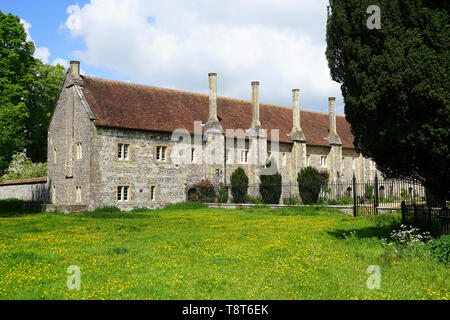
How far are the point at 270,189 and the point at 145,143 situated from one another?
414 inches

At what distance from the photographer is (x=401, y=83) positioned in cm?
1052

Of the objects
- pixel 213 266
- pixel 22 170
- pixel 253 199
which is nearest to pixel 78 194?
pixel 253 199

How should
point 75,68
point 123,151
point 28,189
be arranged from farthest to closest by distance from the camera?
point 28,189
point 75,68
point 123,151

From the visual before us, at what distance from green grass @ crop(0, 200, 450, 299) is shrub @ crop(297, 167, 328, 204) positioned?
1877 centimetres

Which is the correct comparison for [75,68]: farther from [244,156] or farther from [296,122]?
[296,122]

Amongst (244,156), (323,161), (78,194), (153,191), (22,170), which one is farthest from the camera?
(22,170)

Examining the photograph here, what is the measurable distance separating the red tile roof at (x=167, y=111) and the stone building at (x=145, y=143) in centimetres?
8

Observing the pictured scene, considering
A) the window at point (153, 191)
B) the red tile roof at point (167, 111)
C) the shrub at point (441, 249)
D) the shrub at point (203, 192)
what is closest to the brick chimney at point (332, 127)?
the red tile roof at point (167, 111)

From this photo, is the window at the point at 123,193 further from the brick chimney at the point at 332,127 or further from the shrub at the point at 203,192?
the brick chimney at the point at 332,127

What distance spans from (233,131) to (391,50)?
24626mm

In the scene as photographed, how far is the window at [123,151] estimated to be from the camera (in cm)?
2991

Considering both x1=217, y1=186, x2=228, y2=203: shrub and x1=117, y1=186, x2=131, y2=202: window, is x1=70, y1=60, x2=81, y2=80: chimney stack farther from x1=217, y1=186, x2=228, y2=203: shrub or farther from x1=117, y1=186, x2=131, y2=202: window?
x1=217, y1=186, x2=228, y2=203: shrub

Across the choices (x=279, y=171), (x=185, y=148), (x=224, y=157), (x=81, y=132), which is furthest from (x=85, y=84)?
(x=279, y=171)

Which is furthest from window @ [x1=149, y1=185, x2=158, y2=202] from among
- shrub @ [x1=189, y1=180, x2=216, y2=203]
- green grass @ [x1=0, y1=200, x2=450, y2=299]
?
green grass @ [x1=0, y1=200, x2=450, y2=299]
